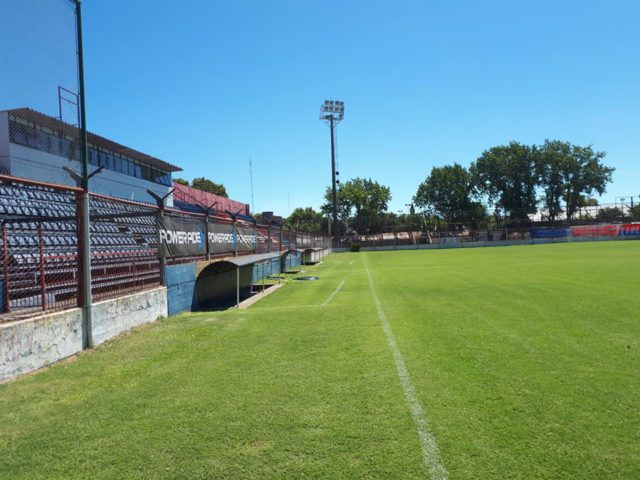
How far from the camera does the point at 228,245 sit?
14234mm

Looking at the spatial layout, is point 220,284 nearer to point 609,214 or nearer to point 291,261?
point 291,261

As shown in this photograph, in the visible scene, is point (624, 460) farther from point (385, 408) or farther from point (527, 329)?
point (527, 329)

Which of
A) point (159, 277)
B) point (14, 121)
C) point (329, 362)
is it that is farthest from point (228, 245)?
point (329, 362)

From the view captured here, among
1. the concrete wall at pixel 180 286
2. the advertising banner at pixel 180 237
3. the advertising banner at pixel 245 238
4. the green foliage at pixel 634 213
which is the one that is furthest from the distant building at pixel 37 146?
the green foliage at pixel 634 213

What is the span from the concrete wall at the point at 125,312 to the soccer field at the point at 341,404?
0.30 m

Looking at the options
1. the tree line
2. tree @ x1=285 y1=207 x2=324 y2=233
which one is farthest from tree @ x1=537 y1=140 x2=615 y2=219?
tree @ x1=285 y1=207 x2=324 y2=233

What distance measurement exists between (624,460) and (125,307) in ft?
23.6

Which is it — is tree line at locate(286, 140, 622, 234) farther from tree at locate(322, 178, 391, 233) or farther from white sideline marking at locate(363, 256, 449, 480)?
white sideline marking at locate(363, 256, 449, 480)

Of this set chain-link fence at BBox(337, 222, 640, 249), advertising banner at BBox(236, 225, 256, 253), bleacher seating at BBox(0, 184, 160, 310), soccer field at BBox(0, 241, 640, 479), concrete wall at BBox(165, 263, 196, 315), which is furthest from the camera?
chain-link fence at BBox(337, 222, 640, 249)

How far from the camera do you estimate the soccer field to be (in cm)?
A: 315

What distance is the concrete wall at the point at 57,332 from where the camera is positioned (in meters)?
5.15

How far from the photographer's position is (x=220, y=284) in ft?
45.1

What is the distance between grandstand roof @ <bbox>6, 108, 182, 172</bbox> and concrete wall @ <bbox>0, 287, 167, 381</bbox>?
9.37ft

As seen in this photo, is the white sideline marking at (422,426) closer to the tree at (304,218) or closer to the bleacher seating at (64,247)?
the bleacher seating at (64,247)
